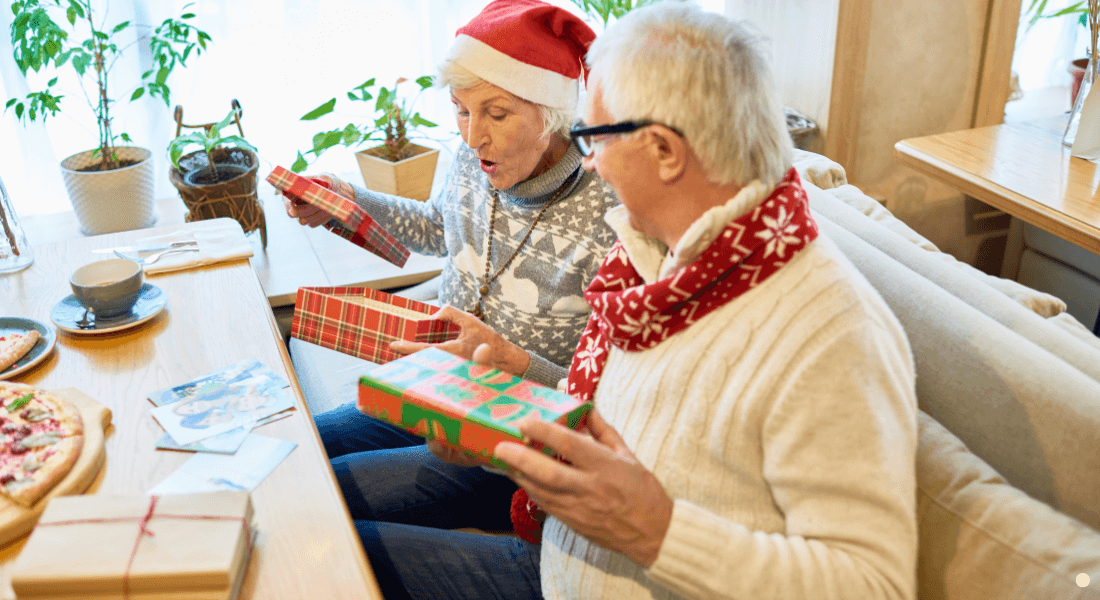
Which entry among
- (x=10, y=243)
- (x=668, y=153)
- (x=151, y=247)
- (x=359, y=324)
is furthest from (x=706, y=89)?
(x=10, y=243)

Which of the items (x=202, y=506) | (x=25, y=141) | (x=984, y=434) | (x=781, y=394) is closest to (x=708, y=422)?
(x=781, y=394)

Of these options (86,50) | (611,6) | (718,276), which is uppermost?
(611,6)

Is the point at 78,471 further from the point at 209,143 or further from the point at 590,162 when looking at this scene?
the point at 209,143

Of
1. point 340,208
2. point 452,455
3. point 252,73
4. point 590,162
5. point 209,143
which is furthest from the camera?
point 252,73

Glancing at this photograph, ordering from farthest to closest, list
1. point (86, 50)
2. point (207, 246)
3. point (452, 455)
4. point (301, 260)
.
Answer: point (86, 50) → point (301, 260) → point (207, 246) → point (452, 455)

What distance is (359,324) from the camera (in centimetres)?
128

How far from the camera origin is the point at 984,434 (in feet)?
3.19

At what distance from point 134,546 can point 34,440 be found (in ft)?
0.90

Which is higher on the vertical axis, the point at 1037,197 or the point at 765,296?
the point at 765,296

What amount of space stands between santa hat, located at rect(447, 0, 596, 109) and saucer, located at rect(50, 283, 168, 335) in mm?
656

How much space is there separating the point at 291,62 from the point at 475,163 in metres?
1.38

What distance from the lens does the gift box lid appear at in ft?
2.52

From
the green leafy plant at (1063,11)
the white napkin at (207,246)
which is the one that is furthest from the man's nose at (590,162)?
the green leafy plant at (1063,11)

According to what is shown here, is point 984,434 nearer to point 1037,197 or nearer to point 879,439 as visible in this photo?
point 879,439
